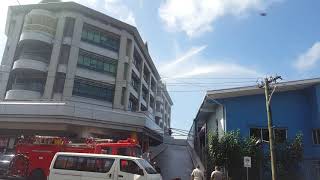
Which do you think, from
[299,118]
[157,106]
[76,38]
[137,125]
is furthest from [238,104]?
[157,106]

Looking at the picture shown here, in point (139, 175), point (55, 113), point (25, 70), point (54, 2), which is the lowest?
point (139, 175)

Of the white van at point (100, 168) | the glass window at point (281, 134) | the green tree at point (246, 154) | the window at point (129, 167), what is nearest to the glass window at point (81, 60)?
the green tree at point (246, 154)

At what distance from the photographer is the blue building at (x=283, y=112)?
26.1 meters

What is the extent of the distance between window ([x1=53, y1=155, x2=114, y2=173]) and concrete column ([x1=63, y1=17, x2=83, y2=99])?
77.8ft

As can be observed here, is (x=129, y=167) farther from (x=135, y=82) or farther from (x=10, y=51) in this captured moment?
(x=135, y=82)

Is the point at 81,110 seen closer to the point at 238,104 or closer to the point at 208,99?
the point at 208,99

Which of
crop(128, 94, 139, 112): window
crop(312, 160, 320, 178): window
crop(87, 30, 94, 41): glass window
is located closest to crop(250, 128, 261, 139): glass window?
crop(312, 160, 320, 178): window

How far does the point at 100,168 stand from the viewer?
53.5 ft

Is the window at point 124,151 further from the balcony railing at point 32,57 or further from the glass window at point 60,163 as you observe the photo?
the balcony railing at point 32,57

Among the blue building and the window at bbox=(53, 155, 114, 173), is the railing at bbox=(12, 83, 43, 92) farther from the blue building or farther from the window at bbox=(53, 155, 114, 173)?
the window at bbox=(53, 155, 114, 173)

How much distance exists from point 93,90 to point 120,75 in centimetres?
433

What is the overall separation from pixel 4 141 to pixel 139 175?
26960 mm

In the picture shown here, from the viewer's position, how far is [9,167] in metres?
21.3

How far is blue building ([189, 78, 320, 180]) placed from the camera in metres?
26.1
